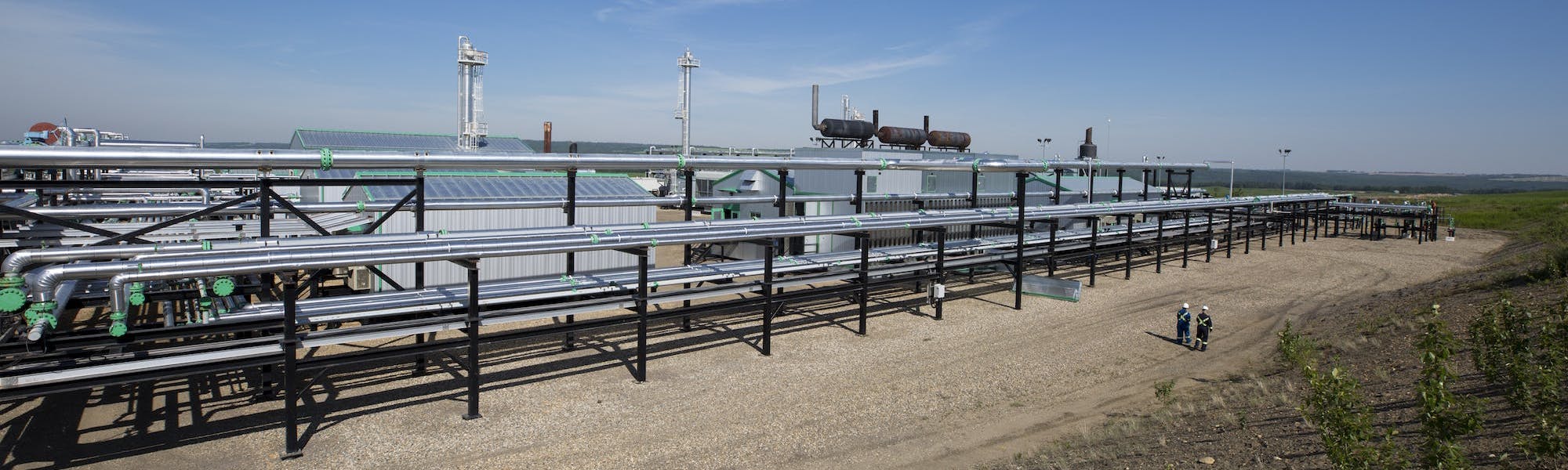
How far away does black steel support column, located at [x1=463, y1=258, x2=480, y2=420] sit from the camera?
11961mm

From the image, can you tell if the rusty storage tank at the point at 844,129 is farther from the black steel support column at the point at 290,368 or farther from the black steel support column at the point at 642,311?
the black steel support column at the point at 290,368

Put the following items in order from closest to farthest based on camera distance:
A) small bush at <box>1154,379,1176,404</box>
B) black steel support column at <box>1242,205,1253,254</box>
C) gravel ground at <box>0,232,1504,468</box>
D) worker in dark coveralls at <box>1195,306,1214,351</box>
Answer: gravel ground at <box>0,232,1504,468</box>
small bush at <box>1154,379,1176,404</box>
worker in dark coveralls at <box>1195,306,1214,351</box>
black steel support column at <box>1242,205,1253,254</box>

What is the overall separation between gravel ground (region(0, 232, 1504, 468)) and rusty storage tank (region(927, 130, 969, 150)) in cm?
2028

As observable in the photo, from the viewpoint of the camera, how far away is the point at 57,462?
10430mm


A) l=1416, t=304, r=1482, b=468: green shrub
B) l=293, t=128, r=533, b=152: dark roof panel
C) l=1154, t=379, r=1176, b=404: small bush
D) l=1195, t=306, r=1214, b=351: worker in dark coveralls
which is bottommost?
l=1154, t=379, r=1176, b=404: small bush

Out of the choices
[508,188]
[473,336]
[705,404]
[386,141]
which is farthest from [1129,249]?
[386,141]

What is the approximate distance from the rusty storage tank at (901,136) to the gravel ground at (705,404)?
1817cm

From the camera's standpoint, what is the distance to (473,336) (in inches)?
480

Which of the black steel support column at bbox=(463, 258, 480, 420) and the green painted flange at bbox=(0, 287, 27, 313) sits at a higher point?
the green painted flange at bbox=(0, 287, 27, 313)

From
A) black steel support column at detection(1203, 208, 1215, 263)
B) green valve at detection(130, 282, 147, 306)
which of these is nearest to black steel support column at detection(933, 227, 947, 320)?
green valve at detection(130, 282, 147, 306)

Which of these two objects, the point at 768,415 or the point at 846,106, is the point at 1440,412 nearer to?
the point at 768,415

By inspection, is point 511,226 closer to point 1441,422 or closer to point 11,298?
point 11,298

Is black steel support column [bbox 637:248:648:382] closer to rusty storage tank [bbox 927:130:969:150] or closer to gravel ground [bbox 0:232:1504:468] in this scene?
gravel ground [bbox 0:232:1504:468]

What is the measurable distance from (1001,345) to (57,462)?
1601 centimetres
